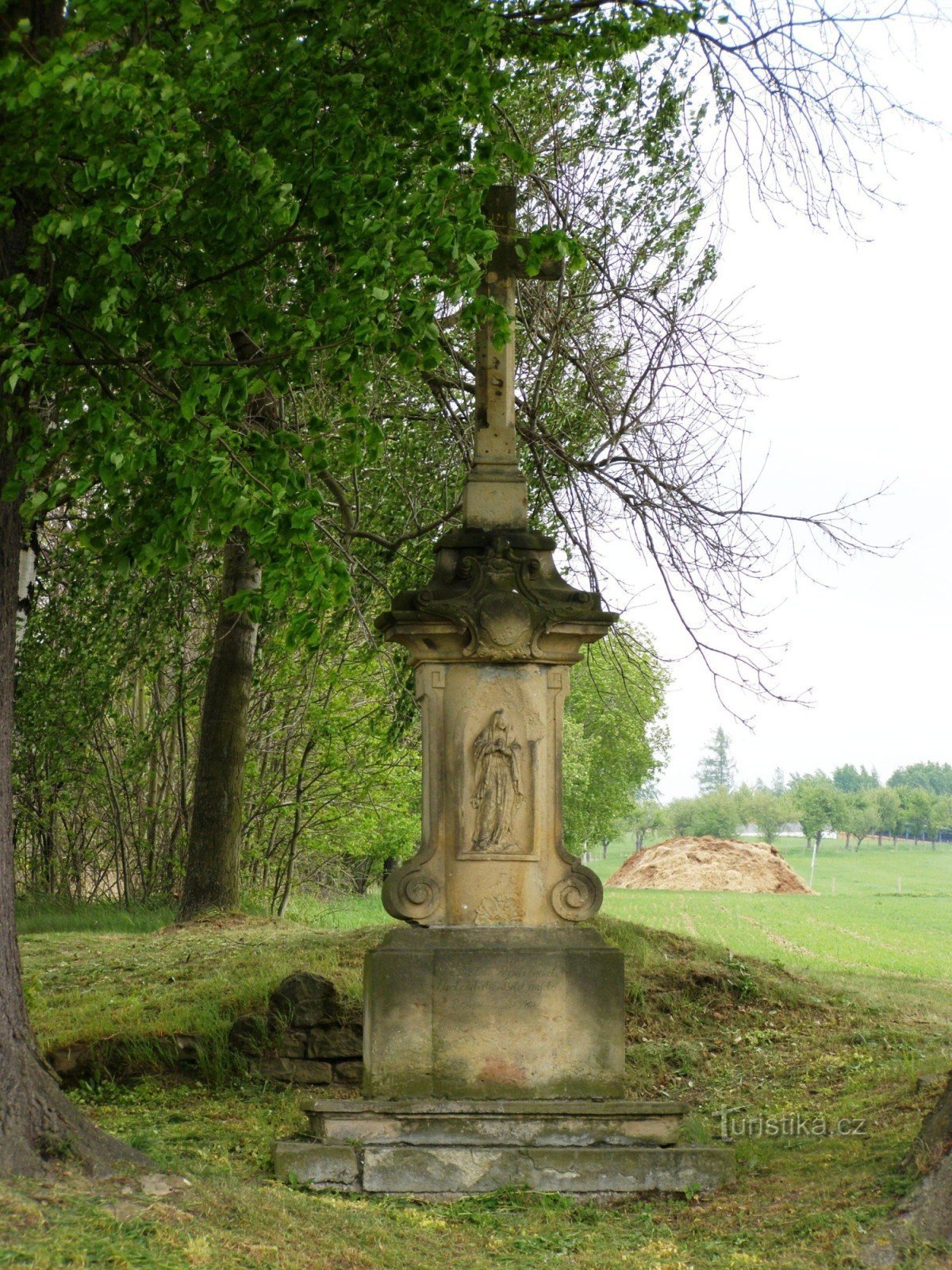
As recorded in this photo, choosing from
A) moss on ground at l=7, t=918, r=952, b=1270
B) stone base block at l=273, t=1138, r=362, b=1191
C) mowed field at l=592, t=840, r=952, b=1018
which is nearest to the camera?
moss on ground at l=7, t=918, r=952, b=1270

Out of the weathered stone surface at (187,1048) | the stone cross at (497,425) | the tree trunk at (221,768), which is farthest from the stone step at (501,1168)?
the tree trunk at (221,768)

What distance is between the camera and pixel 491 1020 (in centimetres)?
664

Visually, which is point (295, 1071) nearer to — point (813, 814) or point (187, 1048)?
point (187, 1048)

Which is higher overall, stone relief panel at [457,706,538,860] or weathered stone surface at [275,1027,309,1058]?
stone relief panel at [457,706,538,860]

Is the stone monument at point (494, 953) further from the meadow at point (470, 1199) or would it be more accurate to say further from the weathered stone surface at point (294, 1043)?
the weathered stone surface at point (294, 1043)

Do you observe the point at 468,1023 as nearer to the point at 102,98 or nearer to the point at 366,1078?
the point at 366,1078

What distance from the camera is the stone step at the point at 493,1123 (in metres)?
6.26

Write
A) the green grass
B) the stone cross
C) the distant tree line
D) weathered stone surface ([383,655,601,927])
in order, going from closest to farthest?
weathered stone surface ([383,655,601,927]), the stone cross, the green grass, the distant tree line

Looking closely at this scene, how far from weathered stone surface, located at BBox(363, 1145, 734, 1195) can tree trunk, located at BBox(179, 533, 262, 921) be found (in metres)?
5.85

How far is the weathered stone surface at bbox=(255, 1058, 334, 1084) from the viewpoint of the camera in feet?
25.8

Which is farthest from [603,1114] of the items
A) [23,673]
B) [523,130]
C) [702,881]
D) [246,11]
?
[702,881]

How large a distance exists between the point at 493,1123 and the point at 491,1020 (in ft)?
1.71

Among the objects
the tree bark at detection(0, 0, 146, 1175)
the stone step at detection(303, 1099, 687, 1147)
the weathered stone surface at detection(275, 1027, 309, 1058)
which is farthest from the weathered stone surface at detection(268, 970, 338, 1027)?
the tree bark at detection(0, 0, 146, 1175)

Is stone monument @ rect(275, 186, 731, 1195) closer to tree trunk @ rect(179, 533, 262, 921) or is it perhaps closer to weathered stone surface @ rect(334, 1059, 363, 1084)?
weathered stone surface @ rect(334, 1059, 363, 1084)
